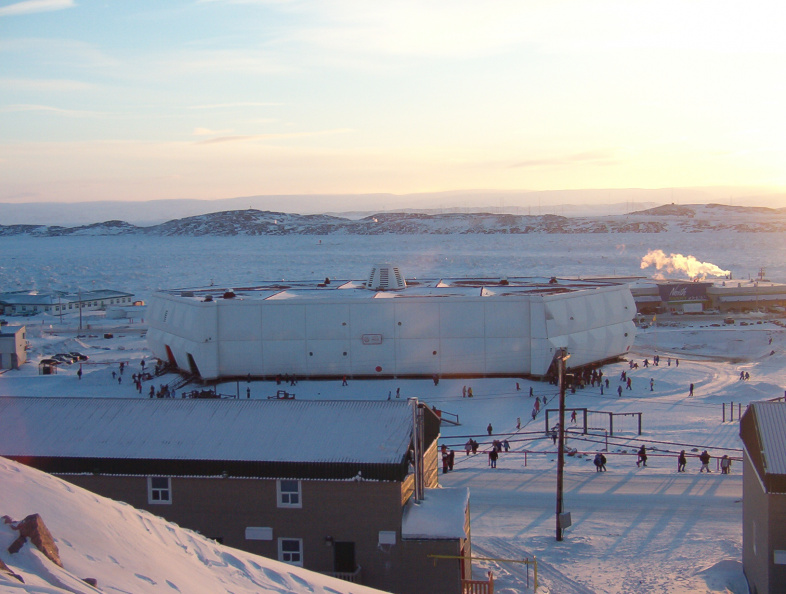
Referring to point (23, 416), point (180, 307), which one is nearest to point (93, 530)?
point (23, 416)

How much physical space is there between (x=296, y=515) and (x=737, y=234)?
18702 centimetres

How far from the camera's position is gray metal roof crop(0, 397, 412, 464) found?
1434 centimetres

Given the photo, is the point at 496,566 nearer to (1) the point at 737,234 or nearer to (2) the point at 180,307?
(2) the point at 180,307

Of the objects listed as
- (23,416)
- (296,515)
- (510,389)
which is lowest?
(510,389)

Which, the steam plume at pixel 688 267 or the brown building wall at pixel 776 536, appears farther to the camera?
the steam plume at pixel 688 267

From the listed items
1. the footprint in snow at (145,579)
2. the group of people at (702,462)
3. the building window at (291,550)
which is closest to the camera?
the footprint in snow at (145,579)

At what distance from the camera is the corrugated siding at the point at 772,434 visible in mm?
13430

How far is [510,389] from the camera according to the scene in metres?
38.2

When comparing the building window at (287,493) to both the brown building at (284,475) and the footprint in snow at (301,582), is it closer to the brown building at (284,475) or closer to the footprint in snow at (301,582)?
the brown building at (284,475)

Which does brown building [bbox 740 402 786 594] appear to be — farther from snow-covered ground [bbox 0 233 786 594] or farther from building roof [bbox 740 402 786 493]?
snow-covered ground [bbox 0 233 786 594]

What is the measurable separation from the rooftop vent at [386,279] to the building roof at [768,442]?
33.7 m

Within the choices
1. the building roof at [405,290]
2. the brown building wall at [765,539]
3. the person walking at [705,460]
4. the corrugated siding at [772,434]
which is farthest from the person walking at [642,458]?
the building roof at [405,290]

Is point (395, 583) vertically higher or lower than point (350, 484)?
Result: lower

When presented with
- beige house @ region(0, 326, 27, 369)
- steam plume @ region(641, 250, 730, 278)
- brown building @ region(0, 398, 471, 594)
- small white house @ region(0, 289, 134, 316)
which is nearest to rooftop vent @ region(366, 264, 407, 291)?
beige house @ region(0, 326, 27, 369)
